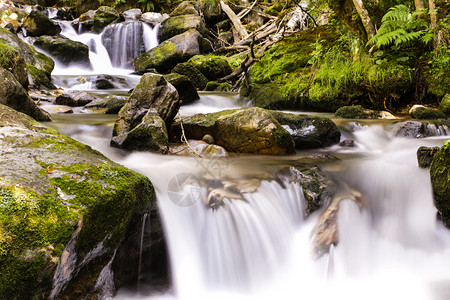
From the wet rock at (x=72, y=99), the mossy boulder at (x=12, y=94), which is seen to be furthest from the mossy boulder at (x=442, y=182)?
the wet rock at (x=72, y=99)

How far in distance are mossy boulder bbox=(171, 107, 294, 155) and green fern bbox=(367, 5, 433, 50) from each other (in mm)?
3428

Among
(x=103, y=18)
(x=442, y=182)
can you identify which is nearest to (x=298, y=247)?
(x=442, y=182)

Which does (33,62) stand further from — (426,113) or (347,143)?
(426,113)

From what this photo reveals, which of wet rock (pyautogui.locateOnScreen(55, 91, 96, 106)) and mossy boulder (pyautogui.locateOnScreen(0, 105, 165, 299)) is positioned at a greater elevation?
mossy boulder (pyautogui.locateOnScreen(0, 105, 165, 299))

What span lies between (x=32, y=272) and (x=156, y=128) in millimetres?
3071

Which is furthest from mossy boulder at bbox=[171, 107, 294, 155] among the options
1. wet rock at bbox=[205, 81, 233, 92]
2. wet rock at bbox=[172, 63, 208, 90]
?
wet rock at bbox=[172, 63, 208, 90]

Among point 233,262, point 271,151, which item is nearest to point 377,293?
point 233,262

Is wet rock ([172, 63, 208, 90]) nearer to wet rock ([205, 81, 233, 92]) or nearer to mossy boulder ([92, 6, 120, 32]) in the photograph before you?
wet rock ([205, 81, 233, 92])

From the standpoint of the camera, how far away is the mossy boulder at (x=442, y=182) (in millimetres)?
2902

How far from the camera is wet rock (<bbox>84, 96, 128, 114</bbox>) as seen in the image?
7.23 meters

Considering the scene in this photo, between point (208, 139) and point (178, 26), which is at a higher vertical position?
point (178, 26)

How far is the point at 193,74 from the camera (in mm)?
10867

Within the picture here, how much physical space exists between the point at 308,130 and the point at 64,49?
39.5 feet

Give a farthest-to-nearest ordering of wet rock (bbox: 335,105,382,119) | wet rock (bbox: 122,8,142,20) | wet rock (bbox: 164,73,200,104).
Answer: wet rock (bbox: 122,8,142,20) → wet rock (bbox: 164,73,200,104) → wet rock (bbox: 335,105,382,119)
